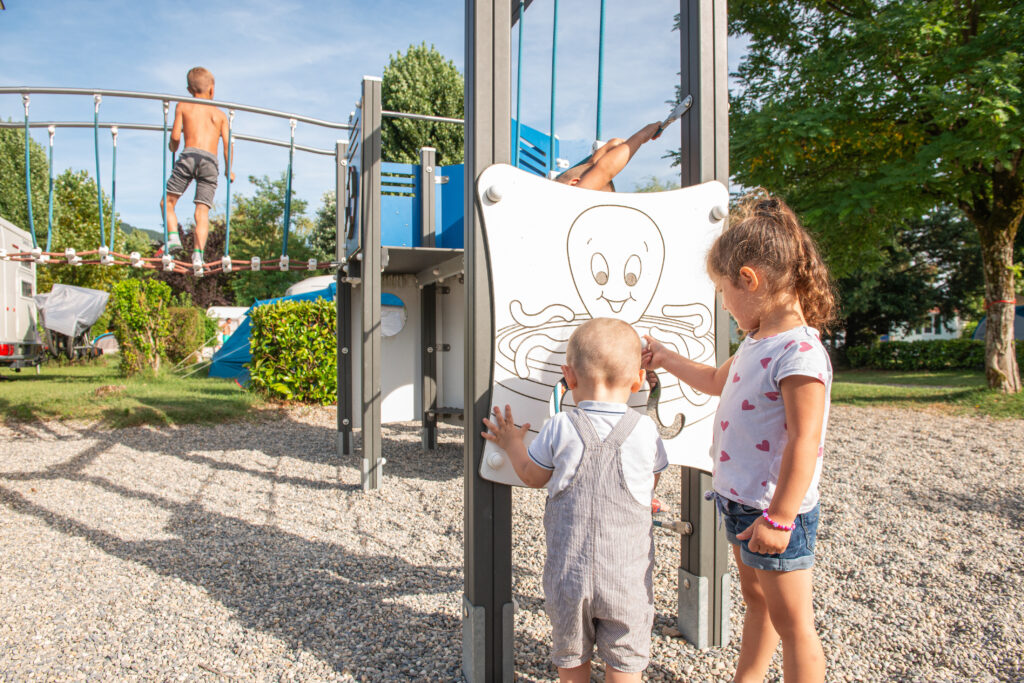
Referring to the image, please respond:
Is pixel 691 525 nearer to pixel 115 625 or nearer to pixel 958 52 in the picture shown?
pixel 115 625

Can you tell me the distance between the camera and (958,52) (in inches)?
295

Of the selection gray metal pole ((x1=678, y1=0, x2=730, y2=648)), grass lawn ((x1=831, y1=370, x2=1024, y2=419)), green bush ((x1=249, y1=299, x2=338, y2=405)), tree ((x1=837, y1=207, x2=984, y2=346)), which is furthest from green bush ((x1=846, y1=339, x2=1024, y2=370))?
gray metal pole ((x1=678, y1=0, x2=730, y2=648))

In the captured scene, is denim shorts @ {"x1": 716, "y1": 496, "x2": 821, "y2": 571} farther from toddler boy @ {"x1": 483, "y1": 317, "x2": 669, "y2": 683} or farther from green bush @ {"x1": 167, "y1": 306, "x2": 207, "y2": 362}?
green bush @ {"x1": 167, "y1": 306, "x2": 207, "y2": 362}

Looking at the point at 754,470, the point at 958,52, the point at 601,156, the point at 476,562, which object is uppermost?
the point at 958,52

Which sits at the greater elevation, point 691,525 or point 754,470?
point 754,470

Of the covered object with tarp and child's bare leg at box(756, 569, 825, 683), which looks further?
the covered object with tarp

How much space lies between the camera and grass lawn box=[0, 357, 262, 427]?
838cm

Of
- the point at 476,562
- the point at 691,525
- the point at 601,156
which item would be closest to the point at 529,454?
the point at 476,562

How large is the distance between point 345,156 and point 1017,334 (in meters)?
23.0

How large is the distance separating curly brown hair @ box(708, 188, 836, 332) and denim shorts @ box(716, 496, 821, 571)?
54 centimetres

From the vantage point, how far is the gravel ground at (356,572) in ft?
7.38

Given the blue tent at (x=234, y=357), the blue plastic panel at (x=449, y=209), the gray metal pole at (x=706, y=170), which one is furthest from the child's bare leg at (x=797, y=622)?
the blue tent at (x=234, y=357)

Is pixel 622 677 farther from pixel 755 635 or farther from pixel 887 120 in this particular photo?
pixel 887 120

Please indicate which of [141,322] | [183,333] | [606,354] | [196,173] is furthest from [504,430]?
[183,333]
